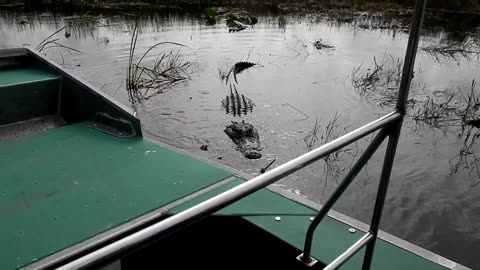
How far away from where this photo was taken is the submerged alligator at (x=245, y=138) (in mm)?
4066

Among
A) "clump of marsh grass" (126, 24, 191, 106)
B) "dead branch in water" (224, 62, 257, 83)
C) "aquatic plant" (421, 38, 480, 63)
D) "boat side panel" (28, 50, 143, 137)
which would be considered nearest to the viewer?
"boat side panel" (28, 50, 143, 137)

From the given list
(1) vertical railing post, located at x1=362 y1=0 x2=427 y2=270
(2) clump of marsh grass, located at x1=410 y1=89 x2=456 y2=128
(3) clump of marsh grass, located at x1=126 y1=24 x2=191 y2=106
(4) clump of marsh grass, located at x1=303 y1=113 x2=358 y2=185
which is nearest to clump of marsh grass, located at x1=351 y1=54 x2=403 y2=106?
(2) clump of marsh grass, located at x1=410 y1=89 x2=456 y2=128

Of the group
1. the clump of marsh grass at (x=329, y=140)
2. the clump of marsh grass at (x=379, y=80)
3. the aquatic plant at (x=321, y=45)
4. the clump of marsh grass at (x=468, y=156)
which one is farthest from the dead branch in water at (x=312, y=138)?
the aquatic plant at (x=321, y=45)

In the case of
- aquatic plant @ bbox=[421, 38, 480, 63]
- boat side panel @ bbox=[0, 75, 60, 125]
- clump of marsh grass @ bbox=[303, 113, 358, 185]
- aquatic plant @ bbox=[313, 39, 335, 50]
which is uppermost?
aquatic plant @ bbox=[421, 38, 480, 63]

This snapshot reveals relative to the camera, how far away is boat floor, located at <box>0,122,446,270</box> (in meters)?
1.47

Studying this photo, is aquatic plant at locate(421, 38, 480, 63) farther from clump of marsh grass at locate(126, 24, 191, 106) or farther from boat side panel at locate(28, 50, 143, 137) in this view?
boat side panel at locate(28, 50, 143, 137)

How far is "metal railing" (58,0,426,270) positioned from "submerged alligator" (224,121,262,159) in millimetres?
2665

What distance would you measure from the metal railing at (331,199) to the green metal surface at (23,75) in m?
2.38

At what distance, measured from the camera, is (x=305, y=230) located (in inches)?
61.9

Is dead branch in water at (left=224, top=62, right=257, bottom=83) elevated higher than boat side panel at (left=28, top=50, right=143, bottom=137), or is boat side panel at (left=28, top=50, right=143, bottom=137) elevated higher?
boat side panel at (left=28, top=50, right=143, bottom=137)

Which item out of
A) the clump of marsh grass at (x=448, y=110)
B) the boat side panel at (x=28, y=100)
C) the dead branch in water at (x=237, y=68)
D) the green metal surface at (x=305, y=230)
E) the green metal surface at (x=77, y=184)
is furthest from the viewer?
the dead branch in water at (x=237, y=68)

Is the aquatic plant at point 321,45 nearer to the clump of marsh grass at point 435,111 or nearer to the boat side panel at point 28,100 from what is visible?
the clump of marsh grass at point 435,111

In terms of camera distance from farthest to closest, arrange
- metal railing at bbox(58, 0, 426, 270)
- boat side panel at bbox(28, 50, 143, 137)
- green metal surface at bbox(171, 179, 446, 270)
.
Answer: boat side panel at bbox(28, 50, 143, 137) → green metal surface at bbox(171, 179, 446, 270) → metal railing at bbox(58, 0, 426, 270)

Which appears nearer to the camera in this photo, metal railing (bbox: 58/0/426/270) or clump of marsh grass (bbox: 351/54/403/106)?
metal railing (bbox: 58/0/426/270)
